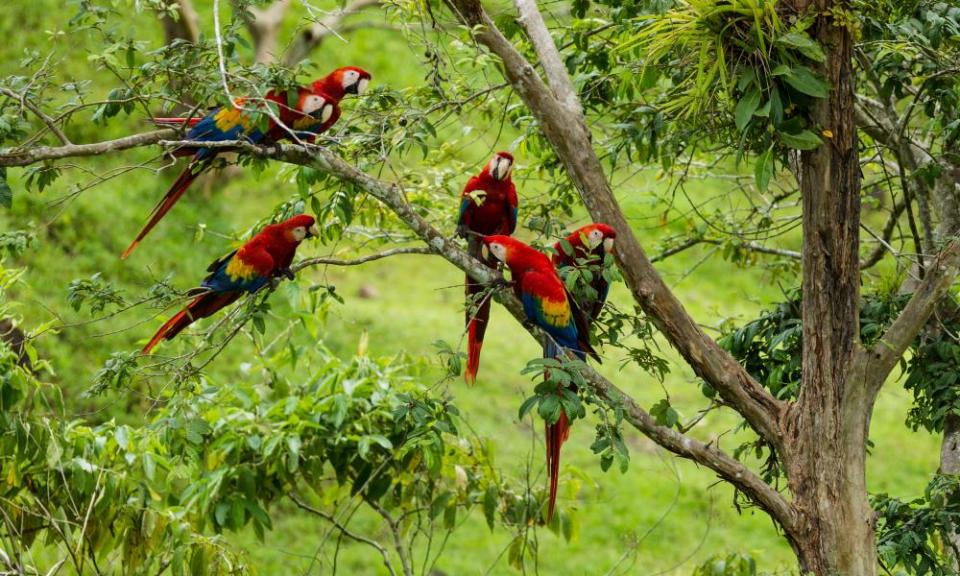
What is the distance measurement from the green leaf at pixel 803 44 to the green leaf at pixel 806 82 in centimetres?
3

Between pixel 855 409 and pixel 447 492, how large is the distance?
1.23m

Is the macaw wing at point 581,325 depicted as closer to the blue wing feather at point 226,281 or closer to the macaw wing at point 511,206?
the macaw wing at point 511,206

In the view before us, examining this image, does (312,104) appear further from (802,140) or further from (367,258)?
(802,140)

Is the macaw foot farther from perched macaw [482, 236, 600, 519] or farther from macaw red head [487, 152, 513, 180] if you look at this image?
macaw red head [487, 152, 513, 180]

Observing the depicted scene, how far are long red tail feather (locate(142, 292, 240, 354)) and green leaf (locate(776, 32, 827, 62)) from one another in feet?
4.81

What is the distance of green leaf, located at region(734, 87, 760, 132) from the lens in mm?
1992

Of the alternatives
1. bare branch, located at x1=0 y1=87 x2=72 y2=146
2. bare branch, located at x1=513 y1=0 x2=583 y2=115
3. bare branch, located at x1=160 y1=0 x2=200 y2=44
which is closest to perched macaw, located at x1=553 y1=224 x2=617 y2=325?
bare branch, located at x1=513 y1=0 x2=583 y2=115

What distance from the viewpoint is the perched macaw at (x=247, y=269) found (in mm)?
2445

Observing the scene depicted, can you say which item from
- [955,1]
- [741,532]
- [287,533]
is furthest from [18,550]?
[741,532]

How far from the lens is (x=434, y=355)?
513 cm

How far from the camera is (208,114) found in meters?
2.53

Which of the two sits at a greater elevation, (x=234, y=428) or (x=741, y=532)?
(x=741, y=532)

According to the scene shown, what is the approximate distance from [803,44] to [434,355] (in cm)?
341

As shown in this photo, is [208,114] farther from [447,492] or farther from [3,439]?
[447,492]
